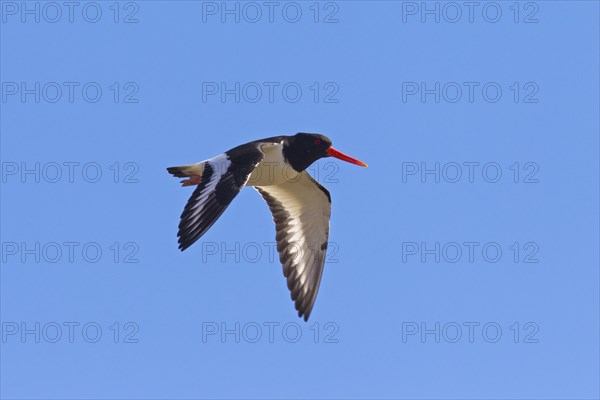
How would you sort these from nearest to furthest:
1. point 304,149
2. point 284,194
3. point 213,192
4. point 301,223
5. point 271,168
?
point 213,192
point 271,168
point 304,149
point 301,223
point 284,194

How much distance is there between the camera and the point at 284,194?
14.9 meters

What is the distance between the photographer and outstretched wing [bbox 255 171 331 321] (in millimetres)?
14148

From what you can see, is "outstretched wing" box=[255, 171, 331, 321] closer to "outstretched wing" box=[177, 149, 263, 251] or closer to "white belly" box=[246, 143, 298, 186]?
"white belly" box=[246, 143, 298, 186]

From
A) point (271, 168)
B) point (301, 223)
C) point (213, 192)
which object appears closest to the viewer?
point (213, 192)

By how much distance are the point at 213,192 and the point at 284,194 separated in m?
3.06

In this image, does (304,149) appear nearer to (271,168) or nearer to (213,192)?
(271,168)

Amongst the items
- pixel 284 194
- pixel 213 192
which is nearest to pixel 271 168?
pixel 284 194

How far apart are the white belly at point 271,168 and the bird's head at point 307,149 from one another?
16cm

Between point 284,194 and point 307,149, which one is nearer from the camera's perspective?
point 307,149

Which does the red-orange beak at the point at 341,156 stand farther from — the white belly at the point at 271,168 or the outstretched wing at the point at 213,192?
the outstretched wing at the point at 213,192

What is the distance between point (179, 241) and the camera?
11.3 meters

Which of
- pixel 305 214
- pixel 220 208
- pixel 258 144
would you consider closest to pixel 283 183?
pixel 305 214

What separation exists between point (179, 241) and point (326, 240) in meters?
3.74

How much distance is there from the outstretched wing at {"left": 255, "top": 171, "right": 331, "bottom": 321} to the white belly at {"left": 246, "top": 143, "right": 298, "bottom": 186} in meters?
0.65
